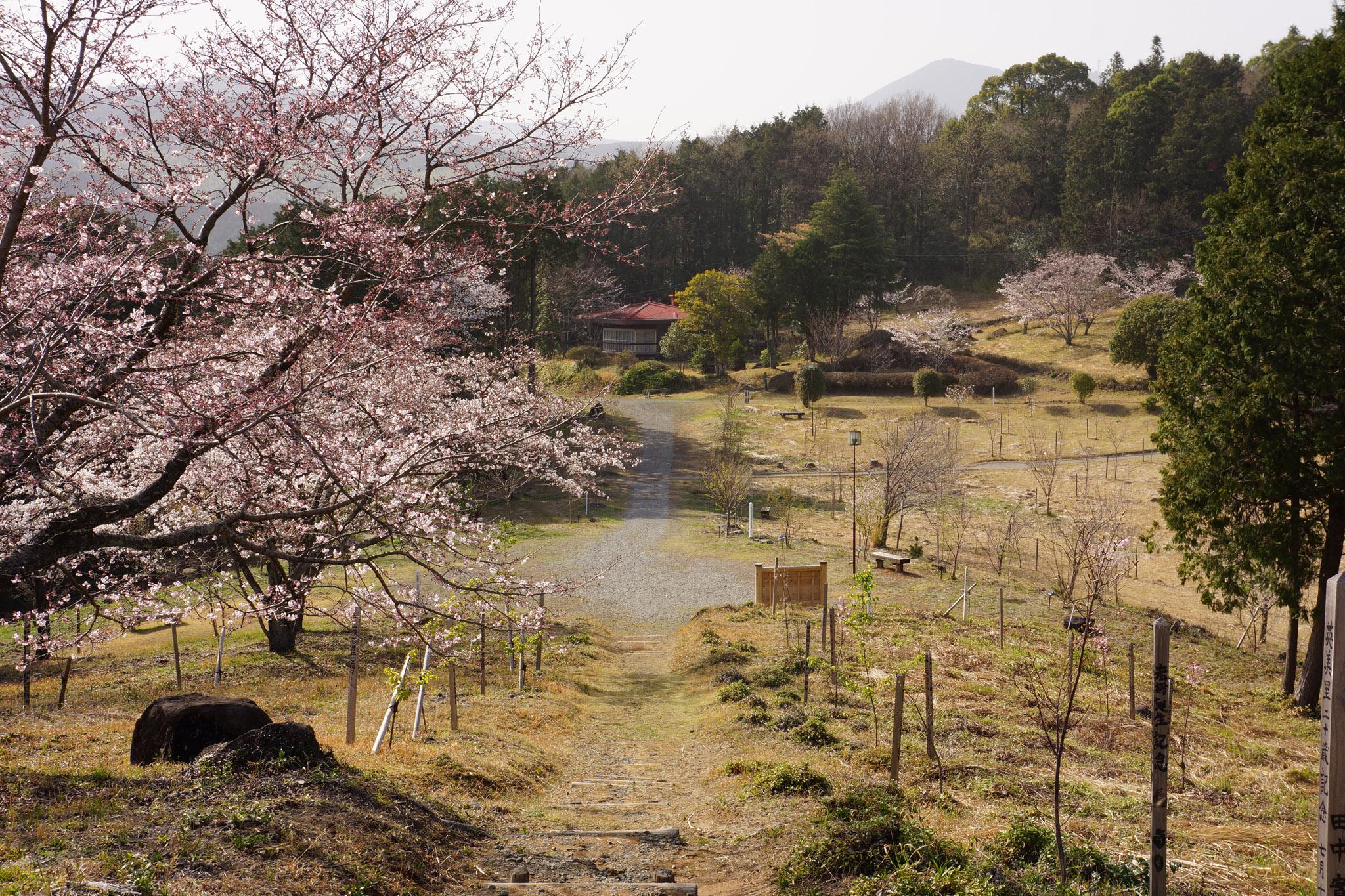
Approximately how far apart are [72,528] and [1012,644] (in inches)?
490

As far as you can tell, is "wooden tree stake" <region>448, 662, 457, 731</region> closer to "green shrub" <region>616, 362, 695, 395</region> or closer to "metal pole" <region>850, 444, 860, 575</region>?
"metal pole" <region>850, 444, 860, 575</region>

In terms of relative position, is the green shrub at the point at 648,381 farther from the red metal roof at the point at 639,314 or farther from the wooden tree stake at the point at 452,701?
the wooden tree stake at the point at 452,701

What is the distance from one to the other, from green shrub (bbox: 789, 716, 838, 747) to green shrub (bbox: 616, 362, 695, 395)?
35.7 metres

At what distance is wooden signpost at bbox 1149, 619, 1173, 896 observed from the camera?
12.3 feet

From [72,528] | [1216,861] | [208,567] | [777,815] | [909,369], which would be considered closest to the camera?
[1216,861]

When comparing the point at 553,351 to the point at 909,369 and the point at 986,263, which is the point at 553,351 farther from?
the point at 986,263

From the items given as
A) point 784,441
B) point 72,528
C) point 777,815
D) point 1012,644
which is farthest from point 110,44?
point 784,441

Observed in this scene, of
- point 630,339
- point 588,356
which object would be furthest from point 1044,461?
point 630,339

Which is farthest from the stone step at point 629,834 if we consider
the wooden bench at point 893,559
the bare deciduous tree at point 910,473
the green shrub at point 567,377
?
the green shrub at point 567,377

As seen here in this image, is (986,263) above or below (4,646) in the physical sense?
above

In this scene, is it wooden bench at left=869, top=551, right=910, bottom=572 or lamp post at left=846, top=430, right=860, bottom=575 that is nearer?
lamp post at left=846, top=430, right=860, bottom=575

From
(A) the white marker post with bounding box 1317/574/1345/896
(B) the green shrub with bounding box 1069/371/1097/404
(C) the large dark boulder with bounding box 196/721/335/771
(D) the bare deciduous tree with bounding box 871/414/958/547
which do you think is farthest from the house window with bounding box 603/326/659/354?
(A) the white marker post with bounding box 1317/574/1345/896

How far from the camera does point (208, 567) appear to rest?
11.6 meters

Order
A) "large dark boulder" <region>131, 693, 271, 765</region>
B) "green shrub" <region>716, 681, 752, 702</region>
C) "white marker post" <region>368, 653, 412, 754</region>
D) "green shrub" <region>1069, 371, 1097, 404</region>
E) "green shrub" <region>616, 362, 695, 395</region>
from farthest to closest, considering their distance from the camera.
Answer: "green shrub" <region>616, 362, 695, 395</region>
"green shrub" <region>1069, 371, 1097, 404</region>
"green shrub" <region>716, 681, 752, 702</region>
"white marker post" <region>368, 653, 412, 754</region>
"large dark boulder" <region>131, 693, 271, 765</region>
